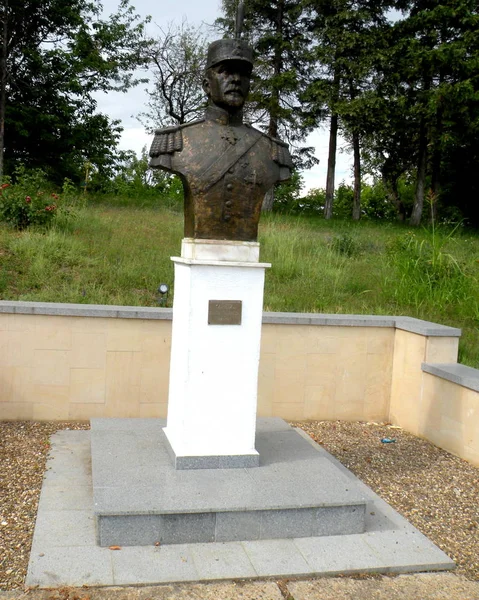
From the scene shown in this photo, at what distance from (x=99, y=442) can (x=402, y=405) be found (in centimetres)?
305

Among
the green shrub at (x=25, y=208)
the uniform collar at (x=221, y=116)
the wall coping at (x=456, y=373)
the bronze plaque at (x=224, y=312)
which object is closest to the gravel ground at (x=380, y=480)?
the wall coping at (x=456, y=373)

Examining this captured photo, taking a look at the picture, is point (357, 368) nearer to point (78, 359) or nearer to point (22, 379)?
point (78, 359)

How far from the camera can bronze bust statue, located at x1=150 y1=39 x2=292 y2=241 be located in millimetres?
3957

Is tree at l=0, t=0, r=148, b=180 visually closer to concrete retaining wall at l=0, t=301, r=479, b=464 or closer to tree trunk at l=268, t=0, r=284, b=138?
tree trunk at l=268, t=0, r=284, b=138

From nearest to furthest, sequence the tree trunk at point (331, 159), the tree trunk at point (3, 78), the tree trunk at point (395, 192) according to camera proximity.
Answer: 1. the tree trunk at point (3, 78)
2. the tree trunk at point (331, 159)
3. the tree trunk at point (395, 192)

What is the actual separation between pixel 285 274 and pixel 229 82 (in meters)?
5.05

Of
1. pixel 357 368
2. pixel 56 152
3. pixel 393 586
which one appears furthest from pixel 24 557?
pixel 56 152

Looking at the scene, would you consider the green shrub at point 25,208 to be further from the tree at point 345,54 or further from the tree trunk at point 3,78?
the tree at point 345,54

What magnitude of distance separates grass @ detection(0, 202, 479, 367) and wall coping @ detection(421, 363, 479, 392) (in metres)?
0.81

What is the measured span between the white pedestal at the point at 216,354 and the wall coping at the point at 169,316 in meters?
1.57

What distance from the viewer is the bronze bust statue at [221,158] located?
396 centimetres

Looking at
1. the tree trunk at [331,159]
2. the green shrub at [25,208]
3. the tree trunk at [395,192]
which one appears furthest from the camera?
the tree trunk at [395,192]

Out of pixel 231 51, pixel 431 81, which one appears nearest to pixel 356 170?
pixel 431 81

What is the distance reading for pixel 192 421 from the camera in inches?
159
